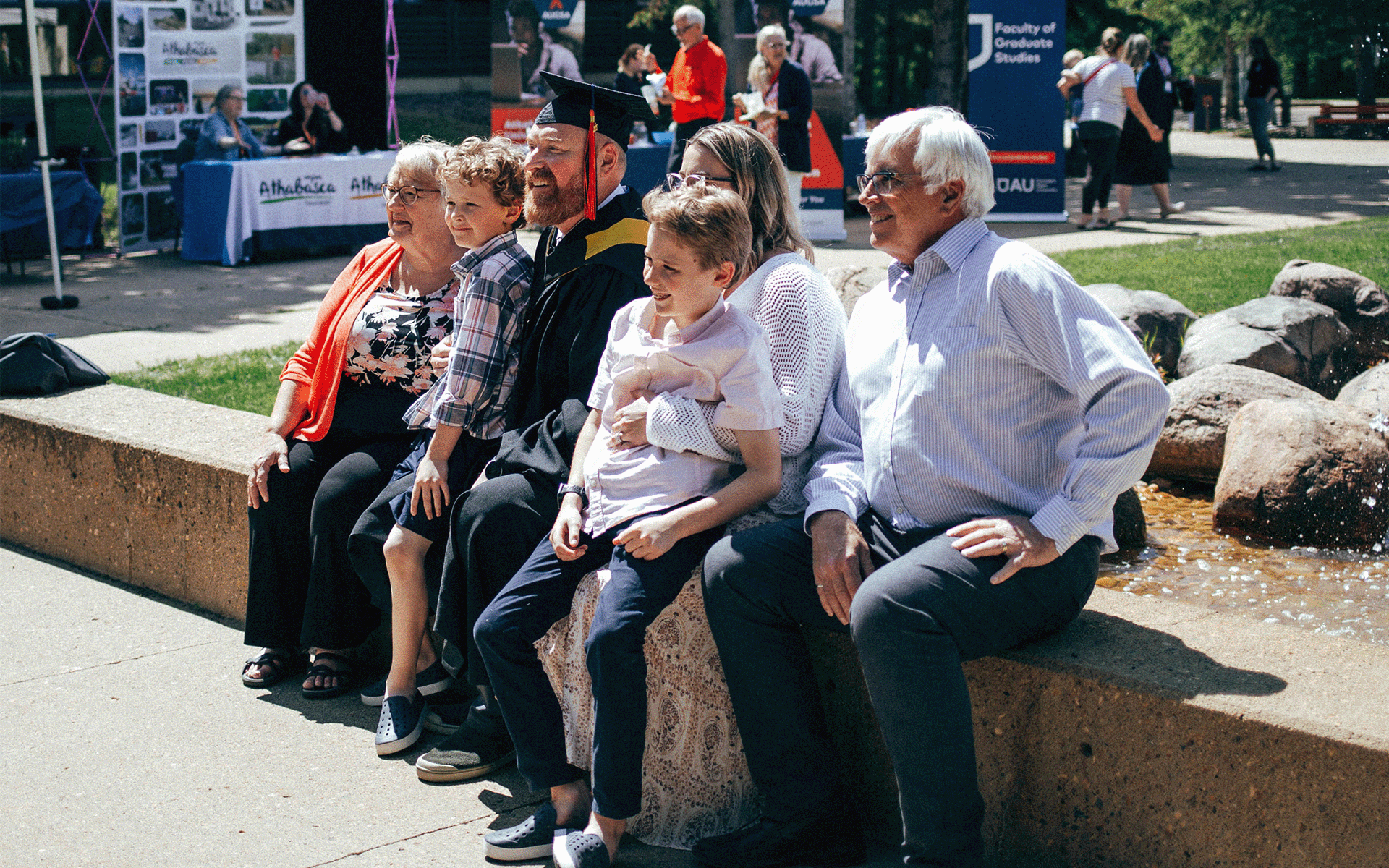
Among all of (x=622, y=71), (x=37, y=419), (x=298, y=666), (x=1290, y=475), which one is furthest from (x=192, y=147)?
(x=1290, y=475)

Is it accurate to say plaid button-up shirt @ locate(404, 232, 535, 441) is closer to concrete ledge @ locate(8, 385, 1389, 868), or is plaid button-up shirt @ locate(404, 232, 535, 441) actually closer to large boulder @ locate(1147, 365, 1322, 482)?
concrete ledge @ locate(8, 385, 1389, 868)

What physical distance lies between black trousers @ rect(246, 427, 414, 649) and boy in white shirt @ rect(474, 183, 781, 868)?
2.99ft

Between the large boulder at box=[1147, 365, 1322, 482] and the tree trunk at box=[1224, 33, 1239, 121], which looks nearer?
the large boulder at box=[1147, 365, 1322, 482]

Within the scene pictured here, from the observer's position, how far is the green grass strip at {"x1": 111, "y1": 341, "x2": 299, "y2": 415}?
263 inches

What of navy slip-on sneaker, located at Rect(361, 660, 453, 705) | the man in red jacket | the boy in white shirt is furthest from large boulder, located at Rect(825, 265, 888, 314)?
the man in red jacket

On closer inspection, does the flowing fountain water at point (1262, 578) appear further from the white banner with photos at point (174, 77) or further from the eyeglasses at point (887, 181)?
the white banner with photos at point (174, 77)

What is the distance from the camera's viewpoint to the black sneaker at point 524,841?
3.09 m

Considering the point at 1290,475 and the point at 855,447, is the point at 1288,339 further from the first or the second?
the point at 855,447

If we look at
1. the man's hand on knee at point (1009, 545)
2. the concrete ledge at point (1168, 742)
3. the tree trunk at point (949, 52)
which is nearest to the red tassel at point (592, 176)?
the concrete ledge at point (1168, 742)

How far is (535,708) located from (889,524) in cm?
93

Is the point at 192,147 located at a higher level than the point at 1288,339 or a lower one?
higher

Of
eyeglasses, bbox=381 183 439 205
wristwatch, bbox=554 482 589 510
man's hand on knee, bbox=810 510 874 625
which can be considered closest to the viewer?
man's hand on knee, bbox=810 510 874 625

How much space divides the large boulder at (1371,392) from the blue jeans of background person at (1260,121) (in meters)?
16.0

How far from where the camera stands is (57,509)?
5.28 meters
